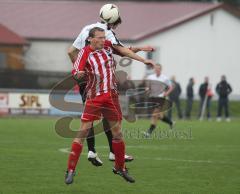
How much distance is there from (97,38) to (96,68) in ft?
1.20

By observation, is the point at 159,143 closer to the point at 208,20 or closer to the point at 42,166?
the point at 42,166

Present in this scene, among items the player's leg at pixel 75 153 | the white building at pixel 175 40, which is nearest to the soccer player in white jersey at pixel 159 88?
the player's leg at pixel 75 153

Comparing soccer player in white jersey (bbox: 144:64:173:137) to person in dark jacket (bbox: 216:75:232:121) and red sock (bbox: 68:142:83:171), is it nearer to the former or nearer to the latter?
person in dark jacket (bbox: 216:75:232:121)

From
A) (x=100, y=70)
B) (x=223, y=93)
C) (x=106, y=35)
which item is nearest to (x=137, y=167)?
(x=106, y=35)

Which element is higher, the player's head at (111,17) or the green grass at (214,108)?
the player's head at (111,17)

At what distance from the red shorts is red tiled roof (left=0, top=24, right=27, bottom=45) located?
31.7 meters

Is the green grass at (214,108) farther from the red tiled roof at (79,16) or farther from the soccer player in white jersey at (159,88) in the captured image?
the soccer player in white jersey at (159,88)

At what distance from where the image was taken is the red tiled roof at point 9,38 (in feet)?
135

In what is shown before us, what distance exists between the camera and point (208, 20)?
42.4 meters

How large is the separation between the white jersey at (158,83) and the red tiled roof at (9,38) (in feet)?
63.0

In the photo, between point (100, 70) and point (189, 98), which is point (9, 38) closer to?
point (189, 98)

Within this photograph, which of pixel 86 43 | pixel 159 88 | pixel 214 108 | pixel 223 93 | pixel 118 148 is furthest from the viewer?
pixel 214 108

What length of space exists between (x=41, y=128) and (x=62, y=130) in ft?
10.6

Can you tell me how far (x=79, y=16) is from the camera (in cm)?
4441
